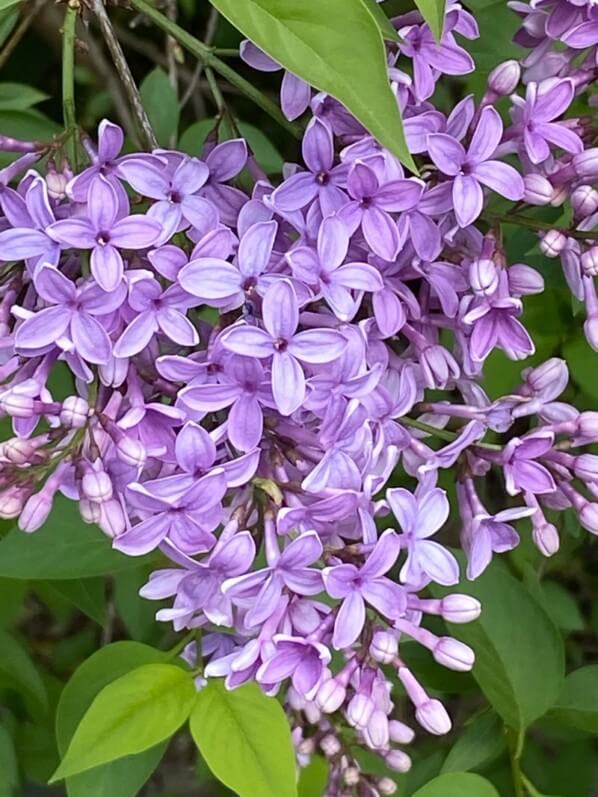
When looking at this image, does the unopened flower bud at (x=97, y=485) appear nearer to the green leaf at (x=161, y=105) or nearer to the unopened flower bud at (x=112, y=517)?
the unopened flower bud at (x=112, y=517)

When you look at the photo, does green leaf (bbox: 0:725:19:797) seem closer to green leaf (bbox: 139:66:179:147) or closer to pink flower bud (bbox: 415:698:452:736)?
pink flower bud (bbox: 415:698:452:736)

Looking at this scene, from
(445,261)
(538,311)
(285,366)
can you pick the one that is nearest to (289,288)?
(285,366)

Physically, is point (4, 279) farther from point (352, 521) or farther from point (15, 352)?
point (352, 521)

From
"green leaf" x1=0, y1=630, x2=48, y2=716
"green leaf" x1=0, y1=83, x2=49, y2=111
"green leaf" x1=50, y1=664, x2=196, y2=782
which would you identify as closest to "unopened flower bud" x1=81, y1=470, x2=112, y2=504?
"green leaf" x1=50, y1=664, x2=196, y2=782

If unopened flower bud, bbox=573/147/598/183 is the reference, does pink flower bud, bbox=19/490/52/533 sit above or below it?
below

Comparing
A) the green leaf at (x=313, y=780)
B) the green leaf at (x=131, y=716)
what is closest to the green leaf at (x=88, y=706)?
the green leaf at (x=131, y=716)

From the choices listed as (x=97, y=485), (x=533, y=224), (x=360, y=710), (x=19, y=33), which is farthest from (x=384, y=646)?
(x=19, y=33)
